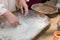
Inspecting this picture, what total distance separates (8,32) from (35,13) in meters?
0.35

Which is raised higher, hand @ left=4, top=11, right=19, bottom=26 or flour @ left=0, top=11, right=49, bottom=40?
hand @ left=4, top=11, right=19, bottom=26

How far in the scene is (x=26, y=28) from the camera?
3.16 ft

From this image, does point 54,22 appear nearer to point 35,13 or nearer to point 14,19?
point 35,13

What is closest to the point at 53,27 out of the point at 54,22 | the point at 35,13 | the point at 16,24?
the point at 54,22

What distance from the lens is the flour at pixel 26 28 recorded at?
2.89 feet

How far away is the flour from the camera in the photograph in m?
0.88

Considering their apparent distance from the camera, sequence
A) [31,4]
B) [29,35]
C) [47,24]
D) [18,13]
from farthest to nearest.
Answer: [31,4], [18,13], [47,24], [29,35]

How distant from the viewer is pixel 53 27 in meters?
1.10

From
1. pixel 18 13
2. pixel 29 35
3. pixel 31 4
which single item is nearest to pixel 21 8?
pixel 18 13

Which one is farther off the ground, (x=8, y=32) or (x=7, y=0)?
(x=7, y=0)

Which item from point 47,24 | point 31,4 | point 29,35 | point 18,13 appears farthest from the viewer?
point 31,4

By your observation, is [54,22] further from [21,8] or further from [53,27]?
[21,8]

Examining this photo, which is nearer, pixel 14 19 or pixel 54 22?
pixel 14 19

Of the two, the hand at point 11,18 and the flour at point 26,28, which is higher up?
the hand at point 11,18
